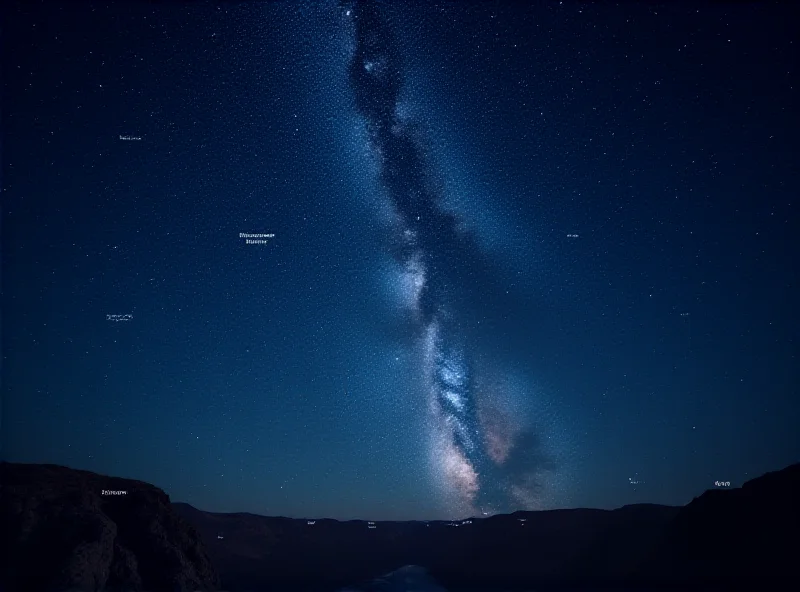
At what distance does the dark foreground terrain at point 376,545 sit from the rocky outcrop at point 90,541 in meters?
0.07

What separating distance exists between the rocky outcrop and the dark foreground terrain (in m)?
0.07

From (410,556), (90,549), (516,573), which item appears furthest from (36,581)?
(410,556)

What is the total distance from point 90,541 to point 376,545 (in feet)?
235

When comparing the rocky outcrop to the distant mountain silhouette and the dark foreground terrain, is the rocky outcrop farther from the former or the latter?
the distant mountain silhouette

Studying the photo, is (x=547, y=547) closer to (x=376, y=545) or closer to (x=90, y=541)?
(x=376, y=545)

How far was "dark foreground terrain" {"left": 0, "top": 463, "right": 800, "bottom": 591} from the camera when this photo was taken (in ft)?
78.7

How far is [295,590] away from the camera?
6184 centimetres

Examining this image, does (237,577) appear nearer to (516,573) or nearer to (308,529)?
(308,529)

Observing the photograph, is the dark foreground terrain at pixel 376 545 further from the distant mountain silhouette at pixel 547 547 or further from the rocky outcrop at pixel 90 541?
the distant mountain silhouette at pixel 547 547

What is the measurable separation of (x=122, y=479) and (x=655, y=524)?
6664 cm

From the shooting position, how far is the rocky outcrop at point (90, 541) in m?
21.8

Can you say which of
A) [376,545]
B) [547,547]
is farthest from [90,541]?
[376,545]

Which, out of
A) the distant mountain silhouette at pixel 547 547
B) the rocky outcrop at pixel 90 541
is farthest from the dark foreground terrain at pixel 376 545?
the distant mountain silhouette at pixel 547 547

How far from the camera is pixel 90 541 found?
23.5 m
